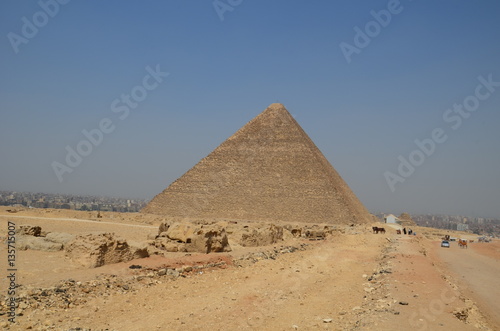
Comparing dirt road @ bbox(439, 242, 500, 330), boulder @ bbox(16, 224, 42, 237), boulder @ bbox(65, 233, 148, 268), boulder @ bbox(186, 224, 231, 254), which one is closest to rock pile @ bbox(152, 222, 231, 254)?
boulder @ bbox(186, 224, 231, 254)

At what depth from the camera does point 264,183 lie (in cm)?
4038

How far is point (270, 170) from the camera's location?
4153 cm

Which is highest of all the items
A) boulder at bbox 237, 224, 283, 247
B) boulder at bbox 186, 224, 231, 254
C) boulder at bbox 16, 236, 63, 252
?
boulder at bbox 16, 236, 63, 252

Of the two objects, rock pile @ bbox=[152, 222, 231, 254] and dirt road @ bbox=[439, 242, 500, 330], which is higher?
rock pile @ bbox=[152, 222, 231, 254]

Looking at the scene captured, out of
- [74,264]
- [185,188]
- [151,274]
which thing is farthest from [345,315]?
[185,188]

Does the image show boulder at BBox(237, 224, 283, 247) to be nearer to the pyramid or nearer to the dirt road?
the dirt road

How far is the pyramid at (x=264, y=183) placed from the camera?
37.6 metres

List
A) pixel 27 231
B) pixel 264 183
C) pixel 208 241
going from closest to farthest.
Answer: pixel 27 231
pixel 208 241
pixel 264 183

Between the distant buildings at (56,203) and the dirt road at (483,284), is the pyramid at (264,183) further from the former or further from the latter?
the dirt road at (483,284)

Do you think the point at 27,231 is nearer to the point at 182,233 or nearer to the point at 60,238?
the point at 60,238

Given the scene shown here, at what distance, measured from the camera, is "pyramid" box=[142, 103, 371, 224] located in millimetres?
37625

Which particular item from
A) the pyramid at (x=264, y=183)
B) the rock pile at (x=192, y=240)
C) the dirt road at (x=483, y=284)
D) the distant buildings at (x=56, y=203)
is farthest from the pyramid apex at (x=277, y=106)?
the rock pile at (x=192, y=240)

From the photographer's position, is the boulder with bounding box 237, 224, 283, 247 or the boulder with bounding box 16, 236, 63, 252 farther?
the boulder with bounding box 237, 224, 283, 247

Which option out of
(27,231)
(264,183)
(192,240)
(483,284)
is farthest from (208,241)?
(264,183)
